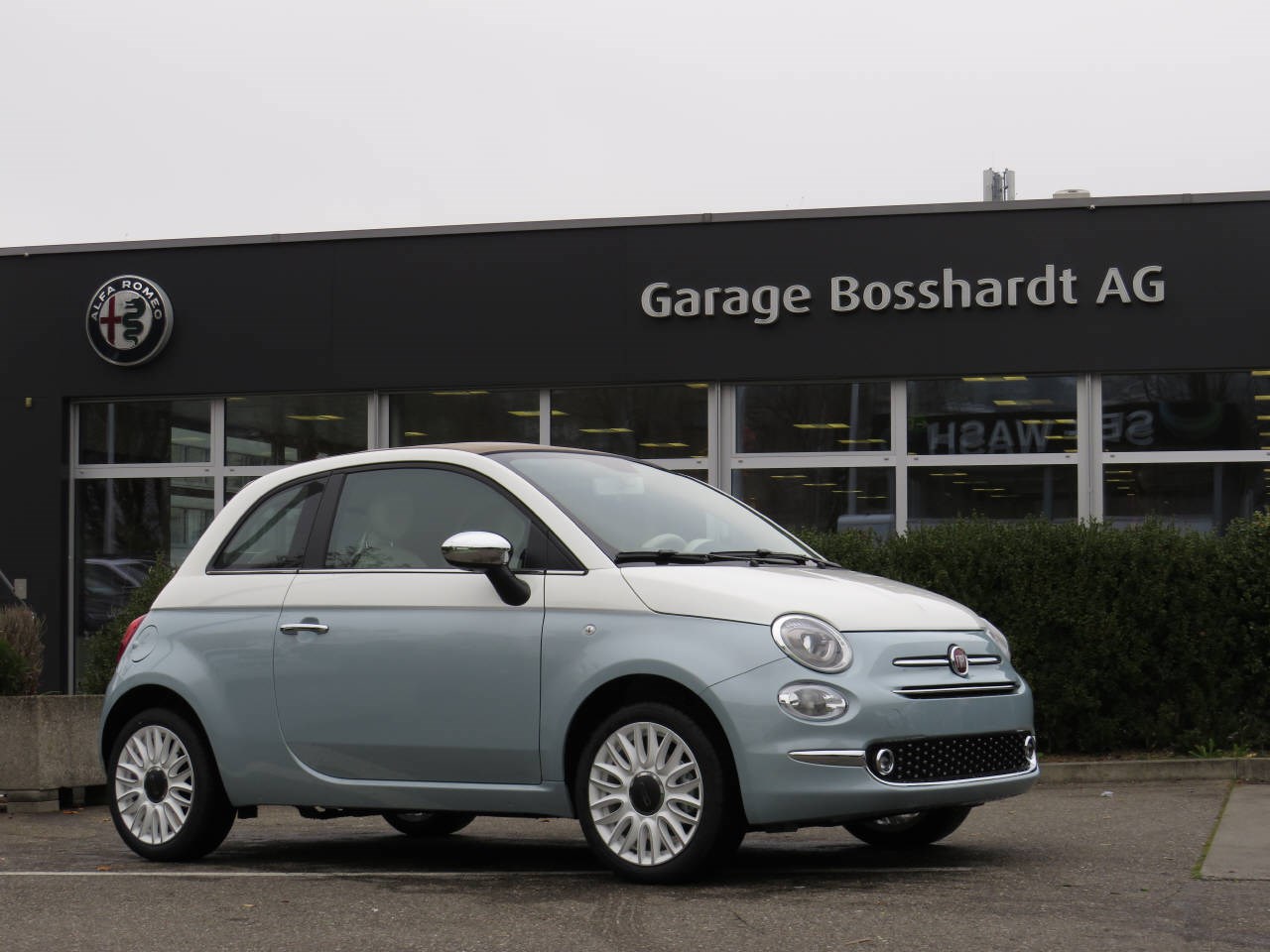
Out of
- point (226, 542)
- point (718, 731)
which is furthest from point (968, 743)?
point (226, 542)

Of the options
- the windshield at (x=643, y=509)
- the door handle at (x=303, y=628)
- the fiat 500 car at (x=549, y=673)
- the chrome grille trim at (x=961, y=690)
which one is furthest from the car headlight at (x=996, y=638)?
the door handle at (x=303, y=628)

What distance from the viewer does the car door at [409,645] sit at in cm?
729

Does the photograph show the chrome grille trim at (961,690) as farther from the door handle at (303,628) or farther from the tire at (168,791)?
the tire at (168,791)

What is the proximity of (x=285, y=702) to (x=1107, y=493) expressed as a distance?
36.5 ft

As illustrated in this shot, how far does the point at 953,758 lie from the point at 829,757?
0.60m

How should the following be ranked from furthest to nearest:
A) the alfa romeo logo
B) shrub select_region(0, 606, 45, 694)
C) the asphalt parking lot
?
1. the alfa romeo logo
2. shrub select_region(0, 606, 45, 694)
3. the asphalt parking lot

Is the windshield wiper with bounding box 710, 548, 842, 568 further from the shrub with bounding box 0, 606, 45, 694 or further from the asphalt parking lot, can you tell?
the shrub with bounding box 0, 606, 45, 694

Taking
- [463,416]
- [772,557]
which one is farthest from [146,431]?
[772,557]

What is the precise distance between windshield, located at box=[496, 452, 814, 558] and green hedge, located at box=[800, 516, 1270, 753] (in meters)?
4.72

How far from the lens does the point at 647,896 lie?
6617 millimetres

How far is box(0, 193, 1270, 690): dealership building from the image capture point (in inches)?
680

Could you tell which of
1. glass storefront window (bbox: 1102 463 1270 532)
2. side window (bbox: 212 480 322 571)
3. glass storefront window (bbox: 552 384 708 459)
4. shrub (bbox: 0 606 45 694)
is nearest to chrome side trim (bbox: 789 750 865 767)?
side window (bbox: 212 480 322 571)

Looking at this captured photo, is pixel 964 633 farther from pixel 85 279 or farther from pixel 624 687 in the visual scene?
pixel 85 279

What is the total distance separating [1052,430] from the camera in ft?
57.6
